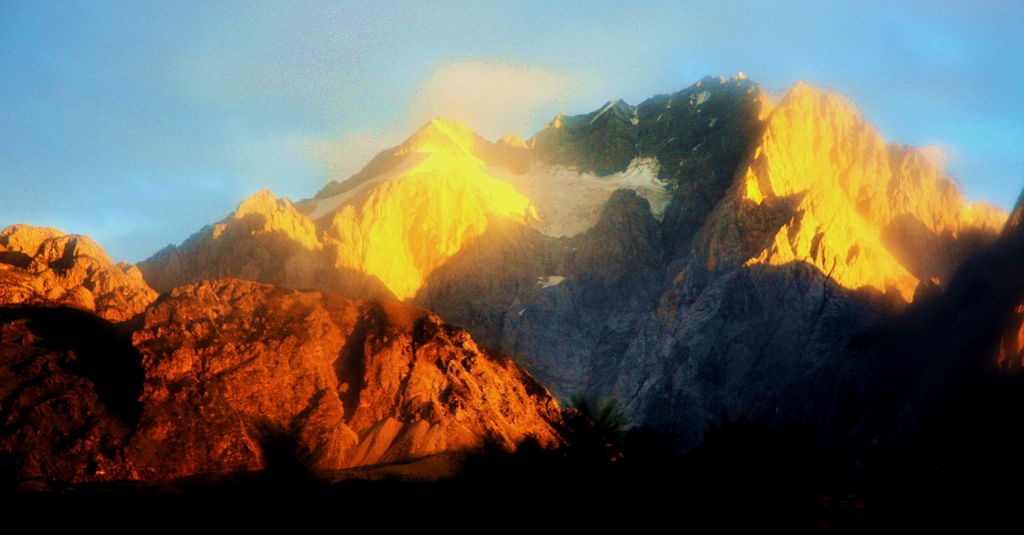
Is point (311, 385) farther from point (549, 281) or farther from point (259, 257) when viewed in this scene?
point (549, 281)

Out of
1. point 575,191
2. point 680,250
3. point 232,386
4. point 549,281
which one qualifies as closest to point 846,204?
point 680,250

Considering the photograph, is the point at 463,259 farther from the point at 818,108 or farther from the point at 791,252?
the point at 818,108

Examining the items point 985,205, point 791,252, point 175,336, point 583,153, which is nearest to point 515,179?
point 583,153

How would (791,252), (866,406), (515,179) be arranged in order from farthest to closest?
(515,179)
(791,252)
(866,406)

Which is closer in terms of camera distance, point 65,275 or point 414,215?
point 65,275

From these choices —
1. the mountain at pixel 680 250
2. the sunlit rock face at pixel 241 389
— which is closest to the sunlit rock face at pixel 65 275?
the sunlit rock face at pixel 241 389

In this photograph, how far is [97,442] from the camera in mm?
40344

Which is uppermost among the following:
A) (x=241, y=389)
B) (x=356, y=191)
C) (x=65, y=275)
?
(x=356, y=191)

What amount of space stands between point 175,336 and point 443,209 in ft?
163

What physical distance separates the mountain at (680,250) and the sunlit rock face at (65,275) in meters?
18.4

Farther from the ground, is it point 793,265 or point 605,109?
point 605,109

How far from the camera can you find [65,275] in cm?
5678

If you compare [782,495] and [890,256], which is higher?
[890,256]

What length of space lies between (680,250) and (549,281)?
48.0ft
